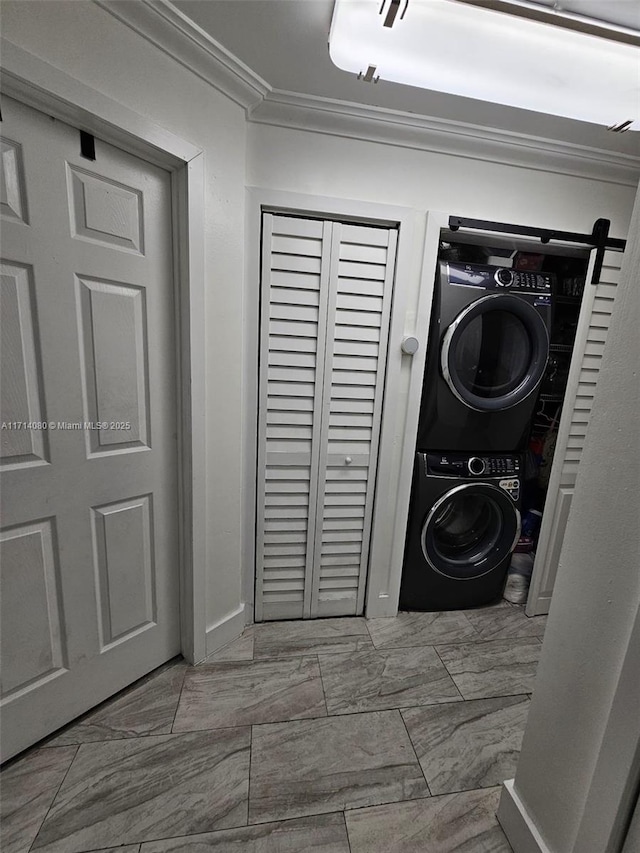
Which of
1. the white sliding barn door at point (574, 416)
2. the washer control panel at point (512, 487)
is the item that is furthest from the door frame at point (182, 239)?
the white sliding barn door at point (574, 416)

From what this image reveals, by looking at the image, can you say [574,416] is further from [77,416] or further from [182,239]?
[77,416]

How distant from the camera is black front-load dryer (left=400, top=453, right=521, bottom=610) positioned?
5.63 ft

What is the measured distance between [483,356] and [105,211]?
1.57 m

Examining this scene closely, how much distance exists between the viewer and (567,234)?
1.59 meters

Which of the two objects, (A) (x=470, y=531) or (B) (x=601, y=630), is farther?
(A) (x=470, y=531)

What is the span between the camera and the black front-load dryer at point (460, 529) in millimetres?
1716

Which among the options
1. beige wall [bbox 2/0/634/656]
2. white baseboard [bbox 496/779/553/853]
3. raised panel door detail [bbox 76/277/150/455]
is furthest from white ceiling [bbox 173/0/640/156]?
white baseboard [bbox 496/779/553/853]

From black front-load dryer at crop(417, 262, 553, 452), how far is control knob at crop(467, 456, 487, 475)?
0.17 ft

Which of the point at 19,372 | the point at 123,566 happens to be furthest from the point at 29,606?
the point at 19,372

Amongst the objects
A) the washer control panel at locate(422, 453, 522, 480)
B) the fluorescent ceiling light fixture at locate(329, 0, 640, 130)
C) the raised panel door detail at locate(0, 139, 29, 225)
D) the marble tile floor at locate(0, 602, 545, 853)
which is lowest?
the marble tile floor at locate(0, 602, 545, 853)

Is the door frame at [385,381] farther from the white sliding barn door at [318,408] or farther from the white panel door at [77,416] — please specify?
the white panel door at [77,416]

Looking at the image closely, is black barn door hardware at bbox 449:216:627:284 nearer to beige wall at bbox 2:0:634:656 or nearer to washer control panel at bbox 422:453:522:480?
beige wall at bbox 2:0:634:656

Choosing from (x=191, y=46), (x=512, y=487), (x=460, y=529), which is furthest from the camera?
(x=460, y=529)

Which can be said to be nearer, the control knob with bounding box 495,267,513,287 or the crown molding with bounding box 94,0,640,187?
the crown molding with bounding box 94,0,640,187
